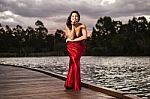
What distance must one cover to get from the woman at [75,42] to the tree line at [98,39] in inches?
4791

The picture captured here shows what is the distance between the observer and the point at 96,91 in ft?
25.4

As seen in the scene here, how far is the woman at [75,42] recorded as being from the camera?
7.67 meters

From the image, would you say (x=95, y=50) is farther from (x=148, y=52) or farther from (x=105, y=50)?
(x=148, y=52)

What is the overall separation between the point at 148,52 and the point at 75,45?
131 m

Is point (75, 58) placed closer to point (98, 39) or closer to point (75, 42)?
point (75, 42)

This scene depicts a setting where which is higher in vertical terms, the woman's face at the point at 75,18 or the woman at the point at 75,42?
the woman's face at the point at 75,18

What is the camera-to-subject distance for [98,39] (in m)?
145

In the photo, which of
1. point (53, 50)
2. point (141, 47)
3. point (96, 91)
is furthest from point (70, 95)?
point (53, 50)

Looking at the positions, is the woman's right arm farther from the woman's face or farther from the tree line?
the tree line

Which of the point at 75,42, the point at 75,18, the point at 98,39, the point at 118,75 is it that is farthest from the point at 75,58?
the point at 98,39

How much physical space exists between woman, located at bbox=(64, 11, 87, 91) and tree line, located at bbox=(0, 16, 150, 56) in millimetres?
121688

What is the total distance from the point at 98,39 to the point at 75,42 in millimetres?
137600

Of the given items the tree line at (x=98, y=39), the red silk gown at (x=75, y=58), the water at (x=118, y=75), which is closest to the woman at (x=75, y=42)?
the red silk gown at (x=75, y=58)

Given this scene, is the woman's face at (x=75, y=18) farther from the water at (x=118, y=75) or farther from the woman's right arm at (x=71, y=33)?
the water at (x=118, y=75)
